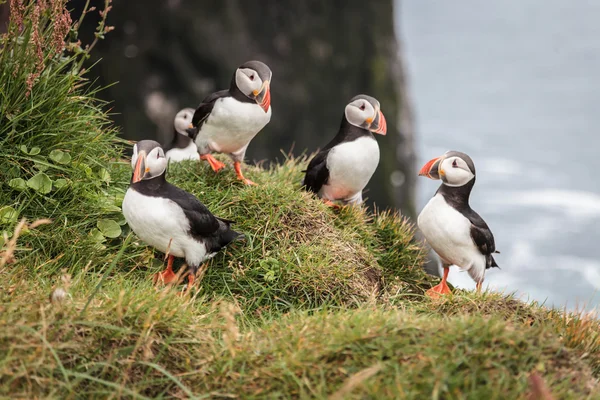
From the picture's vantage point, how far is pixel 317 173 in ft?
16.3

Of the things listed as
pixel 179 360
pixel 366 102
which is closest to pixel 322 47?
pixel 366 102

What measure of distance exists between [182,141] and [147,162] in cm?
259

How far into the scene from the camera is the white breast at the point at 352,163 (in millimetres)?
4789

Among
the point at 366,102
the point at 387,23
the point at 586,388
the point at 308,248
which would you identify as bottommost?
the point at 308,248

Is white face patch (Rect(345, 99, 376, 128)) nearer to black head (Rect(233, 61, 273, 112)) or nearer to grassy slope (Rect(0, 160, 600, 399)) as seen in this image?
black head (Rect(233, 61, 273, 112))

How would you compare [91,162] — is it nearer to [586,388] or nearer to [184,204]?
[184,204]

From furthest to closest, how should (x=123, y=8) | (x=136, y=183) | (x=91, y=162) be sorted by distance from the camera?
(x=123, y=8), (x=91, y=162), (x=136, y=183)

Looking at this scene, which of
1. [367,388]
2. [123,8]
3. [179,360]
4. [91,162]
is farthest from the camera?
[123,8]

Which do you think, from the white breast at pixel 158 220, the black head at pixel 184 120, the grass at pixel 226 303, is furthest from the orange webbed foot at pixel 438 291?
the black head at pixel 184 120

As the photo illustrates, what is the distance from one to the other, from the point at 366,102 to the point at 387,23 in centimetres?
729

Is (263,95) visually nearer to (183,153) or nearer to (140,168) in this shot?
(140,168)

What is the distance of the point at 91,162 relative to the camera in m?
4.61

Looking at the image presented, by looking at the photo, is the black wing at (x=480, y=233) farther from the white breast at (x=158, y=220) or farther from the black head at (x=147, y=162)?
the black head at (x=147, y=162)

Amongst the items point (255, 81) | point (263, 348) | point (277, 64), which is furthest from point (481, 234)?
point (277, 64)
